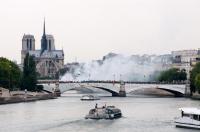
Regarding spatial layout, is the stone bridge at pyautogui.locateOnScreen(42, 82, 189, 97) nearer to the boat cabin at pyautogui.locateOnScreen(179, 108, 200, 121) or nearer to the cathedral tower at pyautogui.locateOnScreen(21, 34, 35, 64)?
the boat cabin at pyautogui.locateOnScreen(179, 108, 200, 121)

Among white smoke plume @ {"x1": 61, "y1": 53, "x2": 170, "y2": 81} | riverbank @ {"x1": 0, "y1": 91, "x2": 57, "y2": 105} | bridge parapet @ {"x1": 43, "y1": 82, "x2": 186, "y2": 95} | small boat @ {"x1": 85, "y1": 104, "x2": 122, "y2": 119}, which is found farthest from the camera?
white smoke plume @ {"x1": 61, "y1": 53, "x2": 170, "y2": 81}

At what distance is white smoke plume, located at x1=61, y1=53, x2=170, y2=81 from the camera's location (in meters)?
114

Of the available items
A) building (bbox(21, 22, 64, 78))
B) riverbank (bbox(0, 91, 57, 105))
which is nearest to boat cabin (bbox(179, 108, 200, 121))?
riverbank (bbox(0, 91, 57, 105))

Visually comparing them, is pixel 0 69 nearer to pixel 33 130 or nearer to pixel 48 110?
pixel 48 110

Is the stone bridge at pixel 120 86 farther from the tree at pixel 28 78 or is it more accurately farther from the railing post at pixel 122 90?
the tree at pixel 28 78

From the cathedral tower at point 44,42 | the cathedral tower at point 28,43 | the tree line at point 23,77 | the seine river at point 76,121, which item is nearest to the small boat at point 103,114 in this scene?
the seine river at point 76,121

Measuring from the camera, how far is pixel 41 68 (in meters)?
145

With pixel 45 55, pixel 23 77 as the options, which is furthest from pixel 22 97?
pixel 45 55

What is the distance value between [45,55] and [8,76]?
266 ft

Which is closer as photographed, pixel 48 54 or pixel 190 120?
pixel 190 120

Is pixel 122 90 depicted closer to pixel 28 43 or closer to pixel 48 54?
pixel 48 54

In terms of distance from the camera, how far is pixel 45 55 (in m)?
145

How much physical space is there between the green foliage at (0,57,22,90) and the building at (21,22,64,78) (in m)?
75.0

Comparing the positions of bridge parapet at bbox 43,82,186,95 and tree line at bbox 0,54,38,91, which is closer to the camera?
tree line at bbox 0,54,38,91
